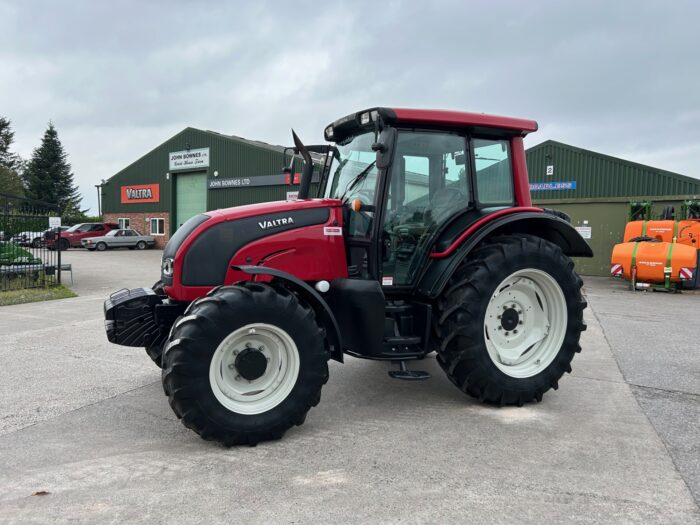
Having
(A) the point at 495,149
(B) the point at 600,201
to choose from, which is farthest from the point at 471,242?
(B) the point at 600,201

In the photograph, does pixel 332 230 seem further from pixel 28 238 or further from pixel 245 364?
pixel 28 238

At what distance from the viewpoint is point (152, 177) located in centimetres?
3130

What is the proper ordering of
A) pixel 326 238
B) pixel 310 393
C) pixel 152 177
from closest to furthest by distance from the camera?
pixel 310 393 < pixel 326 238 < pixel 152 177

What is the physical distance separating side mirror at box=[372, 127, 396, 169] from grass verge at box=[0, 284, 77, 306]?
29.2 feet

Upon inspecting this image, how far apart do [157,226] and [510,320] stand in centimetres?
2957

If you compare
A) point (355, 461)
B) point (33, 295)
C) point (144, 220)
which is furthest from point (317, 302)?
point (144, 220)

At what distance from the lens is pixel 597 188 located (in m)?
17.1

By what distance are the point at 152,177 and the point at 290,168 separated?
2891cm

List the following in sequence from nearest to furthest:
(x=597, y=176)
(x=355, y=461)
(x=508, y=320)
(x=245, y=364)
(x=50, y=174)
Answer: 1. (x=355, y=461)
2. (x=245, y=364)
3. (x=508, y=320)
4. (x=597, y=176)
5. (x=50, y=174)

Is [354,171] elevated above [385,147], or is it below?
below

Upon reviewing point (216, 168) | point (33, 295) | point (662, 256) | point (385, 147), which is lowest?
point (33, 295)

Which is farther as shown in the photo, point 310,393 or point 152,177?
point 152,177

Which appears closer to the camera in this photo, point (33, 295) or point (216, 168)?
point (33, 295)

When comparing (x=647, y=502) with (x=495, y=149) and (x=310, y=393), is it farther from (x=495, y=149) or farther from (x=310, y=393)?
(x=495, y=149)
